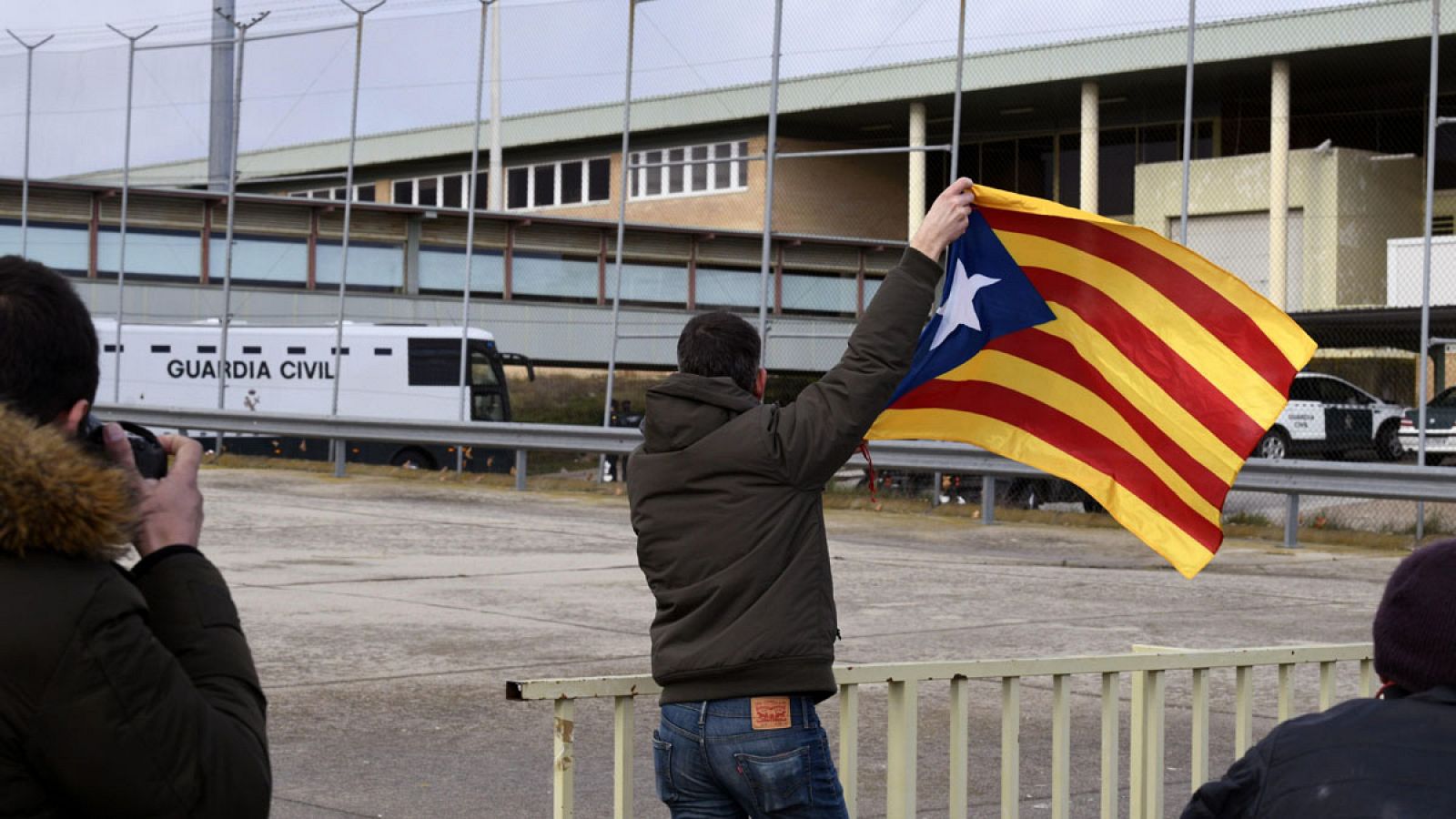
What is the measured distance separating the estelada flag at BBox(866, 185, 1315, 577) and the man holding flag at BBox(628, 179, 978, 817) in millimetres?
1155

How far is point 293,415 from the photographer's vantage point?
2508 cm

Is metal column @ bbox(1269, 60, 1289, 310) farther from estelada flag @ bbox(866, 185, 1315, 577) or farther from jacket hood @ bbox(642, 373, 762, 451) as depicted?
jacket hood @ bbox(642, 373, 762, 451)

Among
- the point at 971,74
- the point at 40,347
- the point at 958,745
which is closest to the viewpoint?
the point at 40,347

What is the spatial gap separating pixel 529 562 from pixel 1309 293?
43.1 feet

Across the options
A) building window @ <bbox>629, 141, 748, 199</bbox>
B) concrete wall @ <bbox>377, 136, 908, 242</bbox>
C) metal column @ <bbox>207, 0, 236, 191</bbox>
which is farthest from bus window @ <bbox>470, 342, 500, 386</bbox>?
metal column @ <bbox>207, 0, 236, 191</bbox>

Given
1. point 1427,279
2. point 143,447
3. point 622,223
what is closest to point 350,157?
point 622,223

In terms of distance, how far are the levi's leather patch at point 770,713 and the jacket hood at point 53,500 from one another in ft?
6.82

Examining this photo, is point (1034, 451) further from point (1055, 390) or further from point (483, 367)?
point (483, 367)

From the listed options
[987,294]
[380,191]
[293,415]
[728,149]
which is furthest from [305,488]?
[380,191]

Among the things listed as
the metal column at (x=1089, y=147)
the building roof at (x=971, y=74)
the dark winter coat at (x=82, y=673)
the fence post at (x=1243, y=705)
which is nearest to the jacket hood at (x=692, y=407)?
the fence post at (x=1243, y=705)

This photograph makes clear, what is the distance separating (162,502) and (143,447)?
9 cm

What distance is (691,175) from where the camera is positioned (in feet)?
95.9

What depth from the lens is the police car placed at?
18703 mm

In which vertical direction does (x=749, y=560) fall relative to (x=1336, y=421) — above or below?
below
